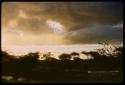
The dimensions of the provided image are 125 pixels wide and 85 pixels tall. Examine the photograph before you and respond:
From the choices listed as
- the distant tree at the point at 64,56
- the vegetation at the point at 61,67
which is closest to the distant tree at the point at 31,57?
the vegetation at the point at 61,67

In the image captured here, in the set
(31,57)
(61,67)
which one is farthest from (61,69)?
(31,57)

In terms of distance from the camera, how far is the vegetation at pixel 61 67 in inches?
110

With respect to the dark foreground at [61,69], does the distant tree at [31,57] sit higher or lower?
higher

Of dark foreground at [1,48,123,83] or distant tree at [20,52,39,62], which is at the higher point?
distant tree at [20,52,39,62]

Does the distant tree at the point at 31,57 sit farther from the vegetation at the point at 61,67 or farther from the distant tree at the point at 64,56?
the distant tree at the point at 64,56

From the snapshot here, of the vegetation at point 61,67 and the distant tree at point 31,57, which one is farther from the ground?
the distant tree at point 31,57

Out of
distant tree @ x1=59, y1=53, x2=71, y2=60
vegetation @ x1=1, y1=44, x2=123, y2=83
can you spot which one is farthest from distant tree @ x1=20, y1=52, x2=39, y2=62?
distant tree @ x1=59, y1=53, x2=71, y2=60

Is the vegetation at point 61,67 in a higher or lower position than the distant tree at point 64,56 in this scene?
lower

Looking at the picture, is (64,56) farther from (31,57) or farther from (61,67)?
(31,57)

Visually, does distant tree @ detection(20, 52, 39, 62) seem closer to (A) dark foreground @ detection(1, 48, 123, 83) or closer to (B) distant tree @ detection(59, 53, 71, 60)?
(A) dark foreground @ detection(1, 48, 123, 83)

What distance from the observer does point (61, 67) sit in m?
2.81

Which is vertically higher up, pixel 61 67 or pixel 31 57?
pixel 31 57

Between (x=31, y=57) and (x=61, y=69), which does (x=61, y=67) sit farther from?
(x=31, y=57)

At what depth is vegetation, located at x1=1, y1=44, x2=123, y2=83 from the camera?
279 cm
